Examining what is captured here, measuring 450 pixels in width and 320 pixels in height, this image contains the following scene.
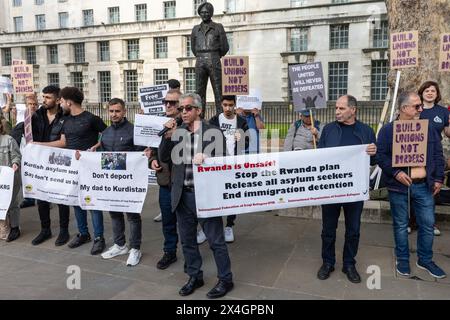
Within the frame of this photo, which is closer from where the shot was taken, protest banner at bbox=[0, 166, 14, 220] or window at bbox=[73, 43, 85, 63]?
protest banner at bbox=[0, 166, 14, 220]

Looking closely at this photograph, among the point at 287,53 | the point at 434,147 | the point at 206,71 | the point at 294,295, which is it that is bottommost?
the point at 294,295

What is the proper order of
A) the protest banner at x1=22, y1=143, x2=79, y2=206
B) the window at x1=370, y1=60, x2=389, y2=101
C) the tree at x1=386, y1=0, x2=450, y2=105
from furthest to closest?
the window at x1=370, y1=60, x2=389, y2=101
the tree at x1=386, y1=0, x2=450, y2=105
the protest banner at x1=22, y1=143, x2=79, y2=206

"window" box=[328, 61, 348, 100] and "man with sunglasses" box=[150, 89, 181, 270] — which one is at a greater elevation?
"window" box=[328, 61, 348, 100]

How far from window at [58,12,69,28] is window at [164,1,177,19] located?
13844 mm

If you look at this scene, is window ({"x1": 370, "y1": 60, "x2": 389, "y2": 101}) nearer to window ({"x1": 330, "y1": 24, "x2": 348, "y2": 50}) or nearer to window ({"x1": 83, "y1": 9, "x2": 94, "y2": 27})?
window ({"x1": 330, "y1": 24, "x2": 348, "y2": 50})

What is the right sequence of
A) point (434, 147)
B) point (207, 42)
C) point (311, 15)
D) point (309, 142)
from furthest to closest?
point (311, 15) < point (207, 42) < point (309, 142) < point (434, 147)

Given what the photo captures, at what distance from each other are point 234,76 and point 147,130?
178 cm

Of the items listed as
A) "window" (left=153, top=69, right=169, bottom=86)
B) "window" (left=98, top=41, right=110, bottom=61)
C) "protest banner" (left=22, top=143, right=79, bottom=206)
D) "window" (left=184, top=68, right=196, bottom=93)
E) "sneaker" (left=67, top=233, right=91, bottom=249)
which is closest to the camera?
"protest banner" (left=22, top=143, right=79, bottom=206)

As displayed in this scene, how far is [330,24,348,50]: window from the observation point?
3572 cm

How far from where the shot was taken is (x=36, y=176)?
6023mm

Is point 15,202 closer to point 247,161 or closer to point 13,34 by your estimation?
point 247,161

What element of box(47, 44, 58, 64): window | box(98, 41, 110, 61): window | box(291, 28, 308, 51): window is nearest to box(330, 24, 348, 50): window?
box(291, 28, 308, 51): window

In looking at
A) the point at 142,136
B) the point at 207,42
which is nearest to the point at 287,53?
the point at 207,42

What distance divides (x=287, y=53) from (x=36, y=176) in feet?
109
